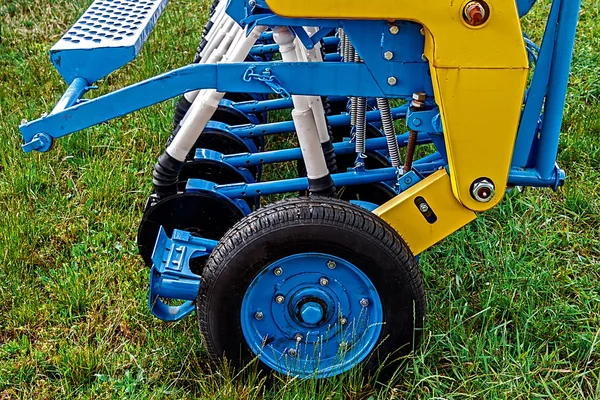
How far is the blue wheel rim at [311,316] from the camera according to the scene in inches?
93.4

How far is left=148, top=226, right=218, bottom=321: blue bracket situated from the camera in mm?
2572

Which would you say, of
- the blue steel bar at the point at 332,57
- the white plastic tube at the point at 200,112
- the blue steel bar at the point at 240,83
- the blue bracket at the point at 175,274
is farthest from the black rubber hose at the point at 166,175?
the blue steel bar at the point at 332,57

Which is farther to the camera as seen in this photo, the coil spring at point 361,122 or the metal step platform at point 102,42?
the coil spring at point 361,122

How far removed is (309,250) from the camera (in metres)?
2.31

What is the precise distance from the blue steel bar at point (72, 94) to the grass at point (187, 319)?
88 cm

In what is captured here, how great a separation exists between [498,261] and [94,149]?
7.52 ft

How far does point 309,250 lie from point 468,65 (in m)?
0.72

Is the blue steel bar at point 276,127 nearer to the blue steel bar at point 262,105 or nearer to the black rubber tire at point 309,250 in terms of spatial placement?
the blue steel bar at point 262,105

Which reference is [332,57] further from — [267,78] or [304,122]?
[267,78]

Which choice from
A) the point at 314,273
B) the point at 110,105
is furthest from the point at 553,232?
the point at 110,105

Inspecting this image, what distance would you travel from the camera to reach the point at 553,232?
346 cm

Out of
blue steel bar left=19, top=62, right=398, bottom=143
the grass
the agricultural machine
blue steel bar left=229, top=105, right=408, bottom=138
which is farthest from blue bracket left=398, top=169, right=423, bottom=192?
blue steel bar left=229, top=105, right=408, bottom=138

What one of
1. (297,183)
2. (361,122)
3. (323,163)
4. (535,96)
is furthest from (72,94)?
(535,96)

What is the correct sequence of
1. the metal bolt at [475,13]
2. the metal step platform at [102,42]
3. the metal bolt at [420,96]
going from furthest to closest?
the metal step platform at [102,42] → the metal bolt at [420,96] → the metal bolt at [475,13]
